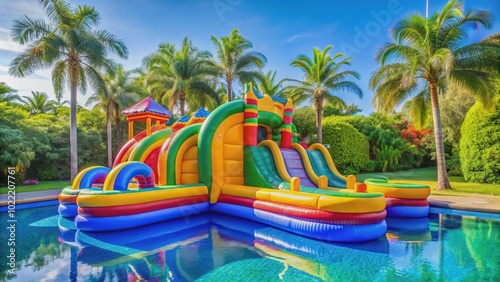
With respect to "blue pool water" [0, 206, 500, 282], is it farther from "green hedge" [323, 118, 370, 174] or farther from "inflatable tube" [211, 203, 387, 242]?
"green hedge" [323, 118, 370, 174]

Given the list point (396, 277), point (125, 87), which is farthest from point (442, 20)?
point (125, 87)

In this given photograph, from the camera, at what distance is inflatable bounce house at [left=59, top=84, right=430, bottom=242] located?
541 cm

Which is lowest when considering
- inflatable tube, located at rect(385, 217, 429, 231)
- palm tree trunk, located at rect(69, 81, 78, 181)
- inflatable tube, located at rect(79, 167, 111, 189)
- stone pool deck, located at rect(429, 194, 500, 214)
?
inflatable tube, located at rect(385, 217, 429, 231)

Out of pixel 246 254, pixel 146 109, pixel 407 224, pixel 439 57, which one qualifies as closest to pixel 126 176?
pixel 246 254

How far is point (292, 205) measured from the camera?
5.87m

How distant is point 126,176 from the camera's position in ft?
21.7

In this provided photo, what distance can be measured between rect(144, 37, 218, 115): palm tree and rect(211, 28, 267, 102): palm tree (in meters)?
0.87

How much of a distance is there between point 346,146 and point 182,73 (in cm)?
1132

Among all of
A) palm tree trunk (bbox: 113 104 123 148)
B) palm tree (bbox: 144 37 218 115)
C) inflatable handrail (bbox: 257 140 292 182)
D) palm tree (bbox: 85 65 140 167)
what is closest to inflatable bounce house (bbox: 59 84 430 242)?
inflatable handrail (bbox: 257 140 292 182)

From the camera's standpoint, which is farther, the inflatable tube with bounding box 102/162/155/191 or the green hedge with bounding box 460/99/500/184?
the green hedge with bounding box 460/99/500/184

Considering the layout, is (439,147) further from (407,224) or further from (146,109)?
(146,109)

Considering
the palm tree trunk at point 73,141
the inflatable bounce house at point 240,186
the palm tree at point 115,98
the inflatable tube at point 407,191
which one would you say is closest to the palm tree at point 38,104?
the palm tree at point 115,98

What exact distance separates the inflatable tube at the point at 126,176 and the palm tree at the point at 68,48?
8.95 meters

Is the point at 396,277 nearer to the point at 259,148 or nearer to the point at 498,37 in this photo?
the point at 259,148
